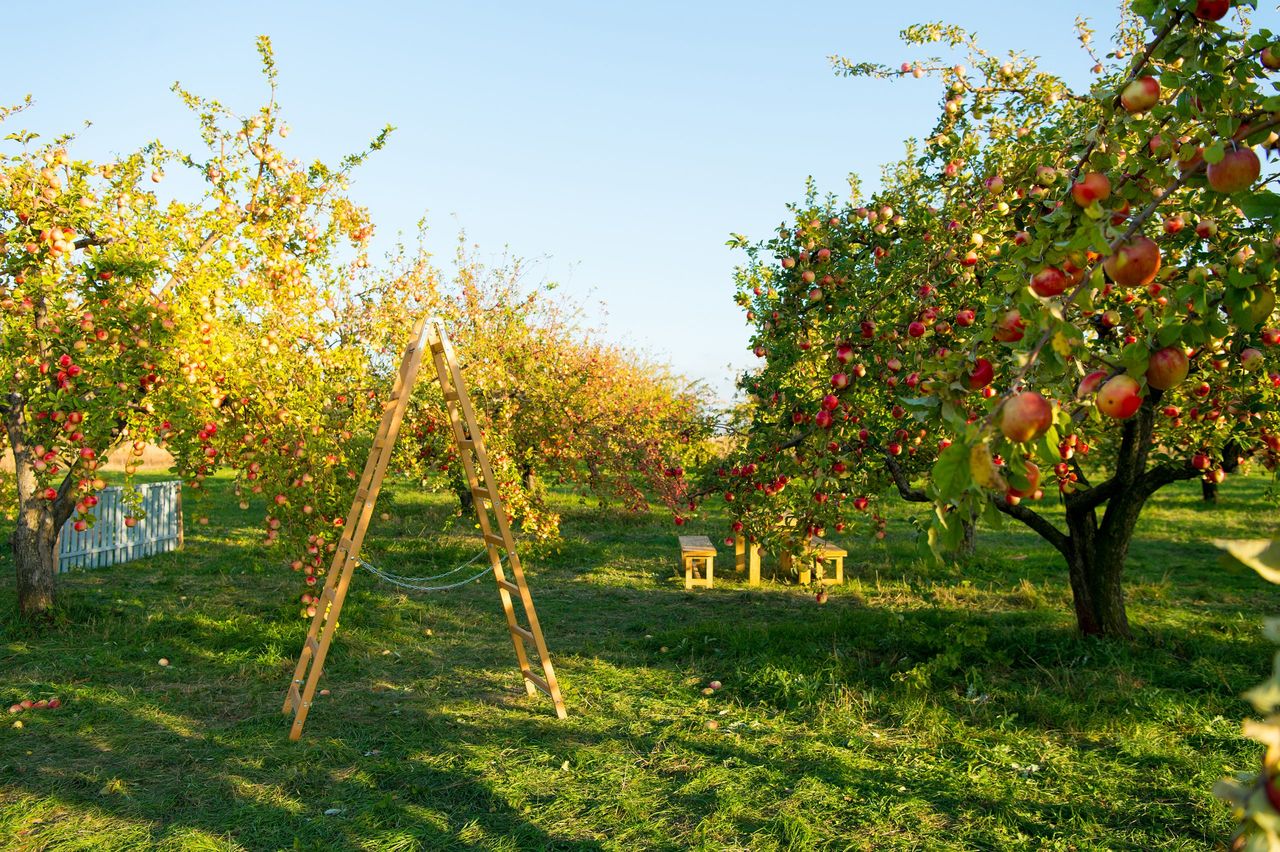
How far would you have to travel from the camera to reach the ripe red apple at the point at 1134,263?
161cm

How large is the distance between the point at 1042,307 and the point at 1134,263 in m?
0.22

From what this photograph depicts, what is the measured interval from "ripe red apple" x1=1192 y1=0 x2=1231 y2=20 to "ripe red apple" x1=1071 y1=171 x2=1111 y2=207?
39 centimetres

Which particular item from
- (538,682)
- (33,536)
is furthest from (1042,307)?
(33,536)

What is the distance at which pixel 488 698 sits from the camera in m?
5.95

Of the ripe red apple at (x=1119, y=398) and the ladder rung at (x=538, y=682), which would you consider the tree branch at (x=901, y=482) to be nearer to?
the ladder rung at (x=538, y=682)

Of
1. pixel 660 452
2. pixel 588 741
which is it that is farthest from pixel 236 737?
pixel 660 452

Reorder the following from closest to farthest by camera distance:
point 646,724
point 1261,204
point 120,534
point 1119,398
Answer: point 1119,398 < point 1261,204 < point 646,724 < point 120,534

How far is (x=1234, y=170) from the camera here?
1682 mm

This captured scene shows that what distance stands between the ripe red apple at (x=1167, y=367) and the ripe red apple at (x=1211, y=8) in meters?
0.70

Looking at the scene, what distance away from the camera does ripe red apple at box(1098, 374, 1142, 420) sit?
160 centimetres

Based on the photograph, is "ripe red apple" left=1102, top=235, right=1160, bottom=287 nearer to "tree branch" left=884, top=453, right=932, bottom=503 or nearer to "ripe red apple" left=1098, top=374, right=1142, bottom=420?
"ripe red apple" left=1098, top=374, right=1142, bottom=420

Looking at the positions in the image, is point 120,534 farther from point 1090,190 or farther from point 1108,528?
point 1090,190

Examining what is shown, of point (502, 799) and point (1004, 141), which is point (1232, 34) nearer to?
point (1004, 141)

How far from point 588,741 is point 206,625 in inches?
167
